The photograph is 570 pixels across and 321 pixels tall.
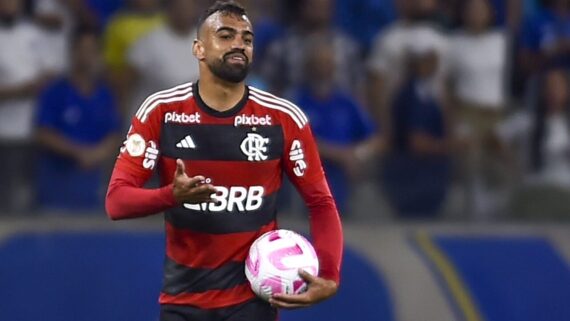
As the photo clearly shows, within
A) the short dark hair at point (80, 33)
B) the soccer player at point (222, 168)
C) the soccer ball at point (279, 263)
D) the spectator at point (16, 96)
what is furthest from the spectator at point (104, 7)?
the soccer ball at point (279, 263)

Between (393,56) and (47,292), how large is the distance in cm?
286

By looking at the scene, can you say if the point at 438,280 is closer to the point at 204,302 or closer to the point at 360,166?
the point at 360,166

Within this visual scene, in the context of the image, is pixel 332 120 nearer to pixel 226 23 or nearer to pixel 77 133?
pixel 77 133

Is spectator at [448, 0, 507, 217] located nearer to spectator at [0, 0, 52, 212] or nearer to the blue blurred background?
the blue blurred background

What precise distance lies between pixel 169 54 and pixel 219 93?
3697 millimetres

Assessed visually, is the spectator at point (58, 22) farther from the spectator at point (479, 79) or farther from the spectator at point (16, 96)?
the spectator at point (479, 79)

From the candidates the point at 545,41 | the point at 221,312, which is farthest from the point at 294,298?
the point at 545,41

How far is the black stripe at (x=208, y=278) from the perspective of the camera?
17.6 feet

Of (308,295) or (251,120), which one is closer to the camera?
(308,295)

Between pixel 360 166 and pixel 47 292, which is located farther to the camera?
pixel 360 166

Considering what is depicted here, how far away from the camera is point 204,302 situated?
17.6 feet

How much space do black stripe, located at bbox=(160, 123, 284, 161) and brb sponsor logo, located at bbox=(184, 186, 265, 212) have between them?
13 cm

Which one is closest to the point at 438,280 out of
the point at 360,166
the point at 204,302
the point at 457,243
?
the point at 457,243

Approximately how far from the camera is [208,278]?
5.37 metres
